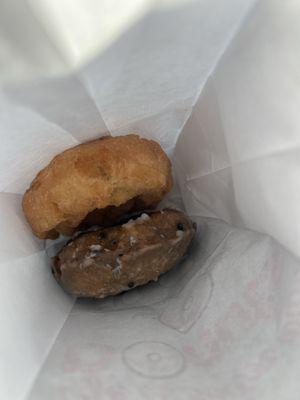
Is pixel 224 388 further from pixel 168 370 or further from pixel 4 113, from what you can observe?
pixel 4 113

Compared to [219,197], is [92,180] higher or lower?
higher

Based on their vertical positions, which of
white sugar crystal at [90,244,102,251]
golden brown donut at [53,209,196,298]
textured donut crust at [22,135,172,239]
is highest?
textured donut crust at [22,135,172,239]

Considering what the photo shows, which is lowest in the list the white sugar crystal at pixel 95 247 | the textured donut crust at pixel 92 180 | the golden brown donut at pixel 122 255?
the golden brown donut at pixel 122 255

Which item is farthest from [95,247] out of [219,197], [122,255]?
[219,197]

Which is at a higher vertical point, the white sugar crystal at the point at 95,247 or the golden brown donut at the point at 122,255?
the white sugar crystal at the point at 95,247

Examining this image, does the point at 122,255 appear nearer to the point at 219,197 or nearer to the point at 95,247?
the point at 95,247

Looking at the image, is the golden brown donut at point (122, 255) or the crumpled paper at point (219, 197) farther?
the golden brown donut at point (122, 255)
